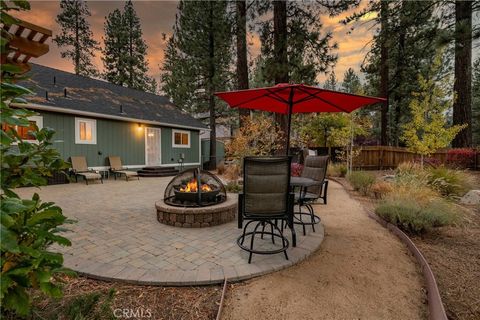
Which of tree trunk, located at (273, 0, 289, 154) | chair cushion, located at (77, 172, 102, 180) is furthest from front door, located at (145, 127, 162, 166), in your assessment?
tree trunk, located at (273, 0, 289, 154)

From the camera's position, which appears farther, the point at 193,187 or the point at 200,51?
the point at 200,51

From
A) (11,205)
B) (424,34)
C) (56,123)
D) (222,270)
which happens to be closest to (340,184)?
(424,34)

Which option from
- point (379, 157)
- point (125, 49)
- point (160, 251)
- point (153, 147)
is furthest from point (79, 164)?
point (125, 49)

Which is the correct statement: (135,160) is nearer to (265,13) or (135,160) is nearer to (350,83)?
(265,13)

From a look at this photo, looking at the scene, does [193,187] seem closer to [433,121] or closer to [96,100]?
[433,121]

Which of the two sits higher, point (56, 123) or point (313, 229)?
Answer: point (56, 123)

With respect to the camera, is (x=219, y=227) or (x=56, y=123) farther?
(x=56, y=123)

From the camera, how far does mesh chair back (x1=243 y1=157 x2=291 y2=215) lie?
9.43 ft

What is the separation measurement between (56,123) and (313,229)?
982 centimetres

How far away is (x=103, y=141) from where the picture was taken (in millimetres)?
10328

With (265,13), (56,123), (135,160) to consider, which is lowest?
(135,160)

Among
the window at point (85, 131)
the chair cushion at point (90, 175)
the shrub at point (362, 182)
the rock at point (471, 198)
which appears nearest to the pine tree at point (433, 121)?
the shrub at point (362, 182)

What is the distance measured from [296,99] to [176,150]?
33.4ft

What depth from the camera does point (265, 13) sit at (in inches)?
388
